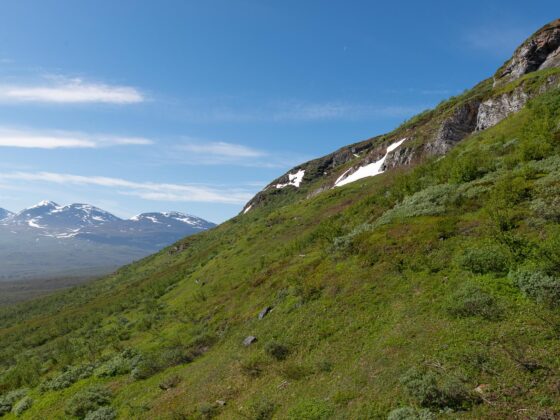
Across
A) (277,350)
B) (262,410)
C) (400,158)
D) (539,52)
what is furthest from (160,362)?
(539,52)

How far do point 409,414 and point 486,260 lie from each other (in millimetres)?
8432

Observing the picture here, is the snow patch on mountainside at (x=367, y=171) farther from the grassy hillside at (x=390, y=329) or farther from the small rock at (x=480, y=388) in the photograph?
the small rock at (x=480, y=388)

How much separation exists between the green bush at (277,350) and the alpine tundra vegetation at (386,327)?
6 centimetres

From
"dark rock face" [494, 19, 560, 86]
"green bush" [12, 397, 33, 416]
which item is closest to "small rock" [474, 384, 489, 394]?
"green bush" [12, 397, 33, 416]

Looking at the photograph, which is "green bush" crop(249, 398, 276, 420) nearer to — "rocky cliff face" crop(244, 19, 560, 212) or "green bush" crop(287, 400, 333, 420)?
Answer: "green bush" crop(287, 400, 333, 420)

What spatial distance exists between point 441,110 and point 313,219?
48.7 metres

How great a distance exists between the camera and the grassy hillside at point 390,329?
1107cm

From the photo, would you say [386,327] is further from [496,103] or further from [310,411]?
[496,103]

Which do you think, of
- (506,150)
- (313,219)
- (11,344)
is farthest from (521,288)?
(11,344)

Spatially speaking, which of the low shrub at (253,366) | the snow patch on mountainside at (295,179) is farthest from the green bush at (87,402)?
the snow patch on mountainside at (295,179)

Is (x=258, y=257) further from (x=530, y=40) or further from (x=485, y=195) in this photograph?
(x=530, y=40)

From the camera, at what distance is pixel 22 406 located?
936 inches

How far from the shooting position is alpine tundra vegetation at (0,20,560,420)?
11.1 m

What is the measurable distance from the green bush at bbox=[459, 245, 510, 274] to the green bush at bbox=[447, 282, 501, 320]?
142 centimetres
